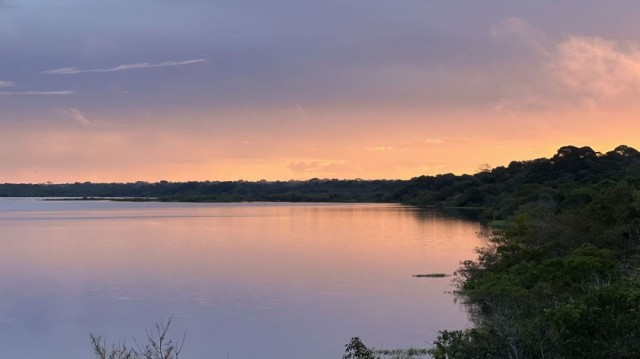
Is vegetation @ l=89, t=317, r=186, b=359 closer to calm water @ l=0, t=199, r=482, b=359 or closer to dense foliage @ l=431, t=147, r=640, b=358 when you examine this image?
calm water @ l=0, t=199, r=482, b=359

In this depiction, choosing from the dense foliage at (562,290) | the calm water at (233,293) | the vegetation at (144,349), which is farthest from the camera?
the calm water at (233,293)

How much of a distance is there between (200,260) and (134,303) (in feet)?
65.3

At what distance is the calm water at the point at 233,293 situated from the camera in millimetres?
29891

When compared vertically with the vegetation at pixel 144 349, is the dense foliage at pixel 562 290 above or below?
above

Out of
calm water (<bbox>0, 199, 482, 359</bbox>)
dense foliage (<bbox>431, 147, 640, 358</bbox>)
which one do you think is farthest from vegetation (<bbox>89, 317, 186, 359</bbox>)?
dense foliage (<bbox>431, 147, 640, 358</bbox>)

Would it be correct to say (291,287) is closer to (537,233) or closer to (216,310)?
(216,310)

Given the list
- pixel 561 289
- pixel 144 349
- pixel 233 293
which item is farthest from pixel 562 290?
pixel 233 293

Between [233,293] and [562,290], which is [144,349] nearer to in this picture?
[233,293]

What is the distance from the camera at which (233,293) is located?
137ft

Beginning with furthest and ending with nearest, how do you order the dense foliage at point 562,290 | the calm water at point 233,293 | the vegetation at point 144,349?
the calm water at point 233,293
the vegetation at point 144,349
the dense foliage at point 562,290

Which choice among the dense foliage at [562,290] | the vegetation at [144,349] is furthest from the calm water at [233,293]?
the dense foliage at [562,290]

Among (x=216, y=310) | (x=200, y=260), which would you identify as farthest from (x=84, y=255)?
(x=216, y=310)

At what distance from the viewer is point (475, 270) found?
42625 mm

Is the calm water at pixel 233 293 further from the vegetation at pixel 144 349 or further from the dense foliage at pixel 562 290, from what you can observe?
the dense foliage at pixel 562 290
